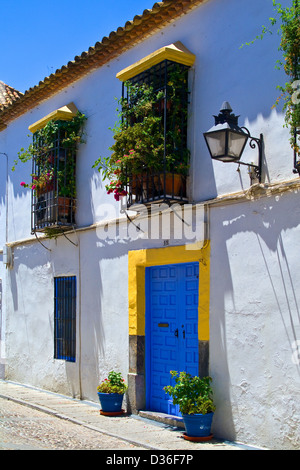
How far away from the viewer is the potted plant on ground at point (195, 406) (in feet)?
22.4

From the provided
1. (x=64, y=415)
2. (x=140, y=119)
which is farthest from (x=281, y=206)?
(x=64, y=415)

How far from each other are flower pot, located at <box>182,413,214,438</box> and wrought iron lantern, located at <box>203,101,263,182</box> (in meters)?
2.80

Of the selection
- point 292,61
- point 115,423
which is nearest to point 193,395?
point 115,423

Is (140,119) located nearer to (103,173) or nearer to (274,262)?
(103,173)

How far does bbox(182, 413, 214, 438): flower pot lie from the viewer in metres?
6.80

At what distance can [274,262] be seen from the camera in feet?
21.3

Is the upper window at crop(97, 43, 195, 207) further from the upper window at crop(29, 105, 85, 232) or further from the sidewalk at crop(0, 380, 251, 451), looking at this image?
the sidewalk at crop(0, 380, 251, 451)

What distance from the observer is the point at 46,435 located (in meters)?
7.30

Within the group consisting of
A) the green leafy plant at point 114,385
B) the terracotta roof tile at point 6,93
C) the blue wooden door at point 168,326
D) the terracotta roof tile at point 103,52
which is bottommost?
the green leafy plant at point 114,385

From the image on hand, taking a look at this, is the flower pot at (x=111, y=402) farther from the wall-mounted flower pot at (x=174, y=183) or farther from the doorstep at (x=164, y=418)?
the wall-mounted flower pot at (x=174, y=183)

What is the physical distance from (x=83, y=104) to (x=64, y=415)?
17.4ft

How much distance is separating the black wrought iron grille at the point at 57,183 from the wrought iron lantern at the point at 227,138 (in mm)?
4256

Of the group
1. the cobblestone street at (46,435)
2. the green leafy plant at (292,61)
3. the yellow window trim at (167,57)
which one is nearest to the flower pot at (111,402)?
the cobblestone street at (46,435)

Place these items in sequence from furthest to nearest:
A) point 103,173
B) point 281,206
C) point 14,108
Answer: point 14,108 → point 103,173 → point 281,206
